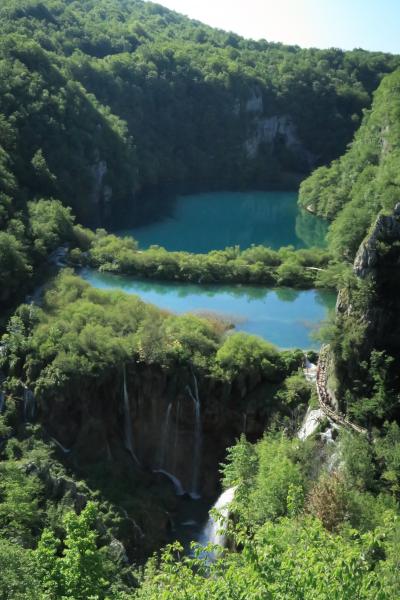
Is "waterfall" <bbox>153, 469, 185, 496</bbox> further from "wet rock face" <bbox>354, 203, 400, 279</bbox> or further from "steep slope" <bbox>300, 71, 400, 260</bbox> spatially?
"steep slope" <bbox>300, 71, 400, 260</bbox>

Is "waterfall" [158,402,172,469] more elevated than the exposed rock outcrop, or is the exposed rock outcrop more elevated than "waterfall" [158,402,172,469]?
the exposed rock outcrop

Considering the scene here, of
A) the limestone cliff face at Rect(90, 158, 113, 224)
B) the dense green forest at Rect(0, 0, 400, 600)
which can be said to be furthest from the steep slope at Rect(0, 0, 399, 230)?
the dense green forest at Rect(0, 0, 400, 600)

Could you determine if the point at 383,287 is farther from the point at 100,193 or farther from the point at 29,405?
the point at 100,193

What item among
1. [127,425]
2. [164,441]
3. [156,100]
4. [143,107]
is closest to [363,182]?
[143,107]

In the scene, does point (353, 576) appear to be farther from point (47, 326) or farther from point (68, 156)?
point (68, 156)

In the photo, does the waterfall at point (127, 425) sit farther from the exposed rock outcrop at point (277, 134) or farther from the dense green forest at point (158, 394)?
the exposed rock outcrop at point (277, 134)

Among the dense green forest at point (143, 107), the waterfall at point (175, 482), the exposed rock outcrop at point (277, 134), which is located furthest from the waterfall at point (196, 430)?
the exposed rock outcrop at point (277, 134)

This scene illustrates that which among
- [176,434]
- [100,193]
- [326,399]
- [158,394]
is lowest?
[176,434]
